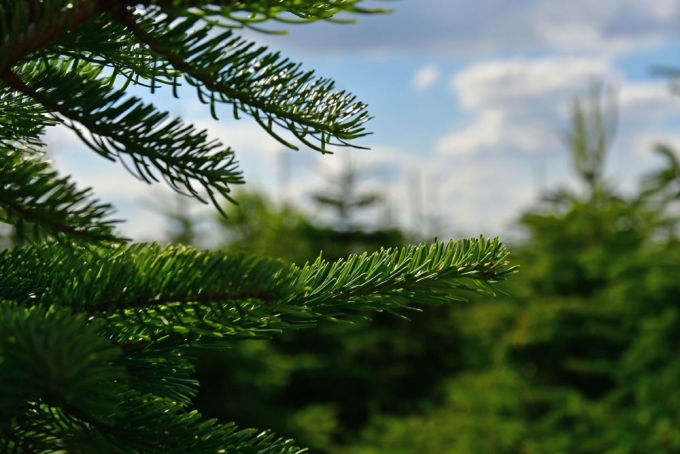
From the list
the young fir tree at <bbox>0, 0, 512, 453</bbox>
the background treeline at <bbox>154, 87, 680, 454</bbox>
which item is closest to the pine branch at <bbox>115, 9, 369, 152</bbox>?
the young fir tree at <bbox>0, 0, 512, 453</bbox>

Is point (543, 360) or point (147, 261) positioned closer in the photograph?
point (147, 261)

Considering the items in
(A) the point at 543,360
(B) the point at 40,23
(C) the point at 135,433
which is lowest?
(A) the point at 543,360

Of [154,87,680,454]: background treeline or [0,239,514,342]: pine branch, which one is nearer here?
[0,239,514,342]: pine branch

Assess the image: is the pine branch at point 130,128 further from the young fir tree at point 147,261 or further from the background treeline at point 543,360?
the background treeline at point 543,360

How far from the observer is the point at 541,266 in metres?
8.27

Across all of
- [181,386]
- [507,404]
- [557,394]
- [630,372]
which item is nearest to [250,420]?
[507,404]

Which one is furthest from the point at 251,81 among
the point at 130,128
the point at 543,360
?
the point at 543,360

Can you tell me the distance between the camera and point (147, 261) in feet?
2.64

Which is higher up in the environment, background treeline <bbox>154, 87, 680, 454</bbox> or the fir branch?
the fir branch

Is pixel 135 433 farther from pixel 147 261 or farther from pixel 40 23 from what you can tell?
pixel 40 23

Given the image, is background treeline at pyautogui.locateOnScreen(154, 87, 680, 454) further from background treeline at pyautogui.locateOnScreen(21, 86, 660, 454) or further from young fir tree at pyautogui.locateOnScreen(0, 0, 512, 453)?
young fir tree at pyautogui.locateOnScreen(0, 0, 512, 453)

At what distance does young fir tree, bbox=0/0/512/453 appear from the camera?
28.1 inches

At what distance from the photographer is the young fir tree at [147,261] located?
713 mm

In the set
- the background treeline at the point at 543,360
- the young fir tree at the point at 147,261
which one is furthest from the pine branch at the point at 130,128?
the background treeline at the point at 543,360
